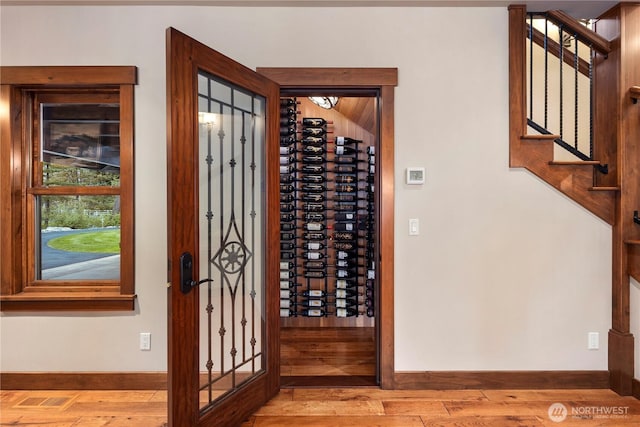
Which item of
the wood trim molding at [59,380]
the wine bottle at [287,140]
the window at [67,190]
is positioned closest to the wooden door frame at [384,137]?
the window at [67,190]

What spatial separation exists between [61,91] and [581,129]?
4038 mm

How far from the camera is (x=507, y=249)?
2330 millimetres

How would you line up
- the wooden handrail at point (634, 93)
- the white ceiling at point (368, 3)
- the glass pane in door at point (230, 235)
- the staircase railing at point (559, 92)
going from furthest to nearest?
the staircase railing at point (559, 92) < the white ceiling at point (368, 3) < the wooden handrail at point (634, 93) < the glass pane in door at point (230, 235)

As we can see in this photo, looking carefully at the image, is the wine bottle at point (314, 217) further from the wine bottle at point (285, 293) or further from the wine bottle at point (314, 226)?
the wine bottle at point (285, 293)

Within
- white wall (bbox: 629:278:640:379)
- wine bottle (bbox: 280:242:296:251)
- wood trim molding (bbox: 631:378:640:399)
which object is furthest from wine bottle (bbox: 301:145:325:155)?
wood trim molding (bbox: 631:378:640:399)

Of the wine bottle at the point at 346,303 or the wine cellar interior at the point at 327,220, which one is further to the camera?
the wine bottle at the point at 346,303

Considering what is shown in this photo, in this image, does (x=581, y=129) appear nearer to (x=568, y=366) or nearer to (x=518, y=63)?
(x=518, y=63)

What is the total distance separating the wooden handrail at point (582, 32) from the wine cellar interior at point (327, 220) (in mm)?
1632

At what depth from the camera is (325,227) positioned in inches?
145

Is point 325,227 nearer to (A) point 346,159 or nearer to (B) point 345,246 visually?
(B) point 345,246

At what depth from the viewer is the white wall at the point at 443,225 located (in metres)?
2.32

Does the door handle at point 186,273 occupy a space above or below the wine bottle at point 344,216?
below

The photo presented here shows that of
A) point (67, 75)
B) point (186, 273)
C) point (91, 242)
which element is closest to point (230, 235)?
point (186, 273)

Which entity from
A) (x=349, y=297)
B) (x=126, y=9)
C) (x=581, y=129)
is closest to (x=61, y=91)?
(x=126, y=9)
